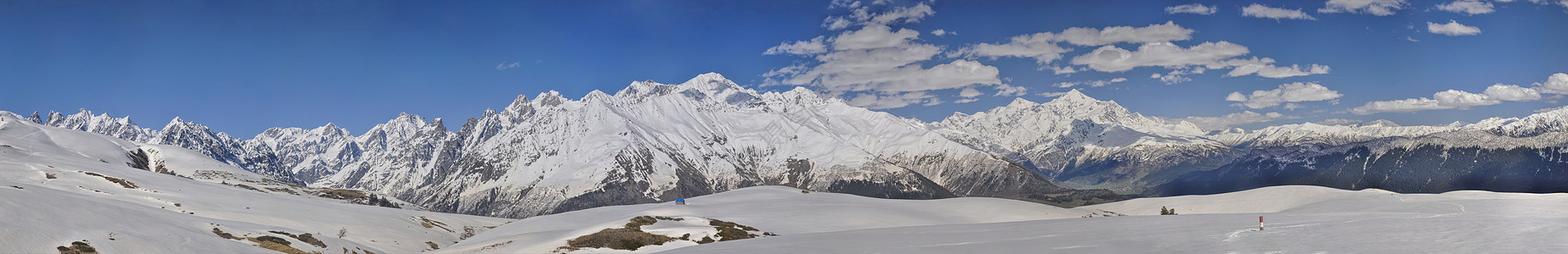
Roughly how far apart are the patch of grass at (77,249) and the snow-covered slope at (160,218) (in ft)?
1.00

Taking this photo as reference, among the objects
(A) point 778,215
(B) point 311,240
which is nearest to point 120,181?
(B) point 311,240

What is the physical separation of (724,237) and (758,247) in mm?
13978

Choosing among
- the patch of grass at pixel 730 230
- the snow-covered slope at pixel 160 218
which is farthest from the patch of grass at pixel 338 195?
the patch of grass at pixel 730 230

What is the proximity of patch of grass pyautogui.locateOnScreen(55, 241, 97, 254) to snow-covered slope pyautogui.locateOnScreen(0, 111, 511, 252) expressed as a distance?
1.00ft

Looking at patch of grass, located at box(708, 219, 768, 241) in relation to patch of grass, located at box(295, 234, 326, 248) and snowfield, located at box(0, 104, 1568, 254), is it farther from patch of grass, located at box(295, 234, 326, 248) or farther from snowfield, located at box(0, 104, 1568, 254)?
patch of grass, located at box(295, 234, 326, 248)

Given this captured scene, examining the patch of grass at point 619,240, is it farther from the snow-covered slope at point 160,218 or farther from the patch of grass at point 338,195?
the patch of grass at point 338,195

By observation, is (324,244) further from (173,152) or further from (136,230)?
(173,152)

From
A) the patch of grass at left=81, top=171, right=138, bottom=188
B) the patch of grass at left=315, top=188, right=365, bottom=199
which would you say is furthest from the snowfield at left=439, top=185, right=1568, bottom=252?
the patch of grass at left=315, top=188, right=365, bottom=199

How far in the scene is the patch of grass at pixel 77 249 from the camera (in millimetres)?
28891

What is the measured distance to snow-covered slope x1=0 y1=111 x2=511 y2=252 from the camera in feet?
104

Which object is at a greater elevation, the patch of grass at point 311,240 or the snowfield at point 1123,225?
the snowfield at point 1123,225

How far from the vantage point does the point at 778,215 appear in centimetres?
7994

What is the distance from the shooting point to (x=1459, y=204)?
6675 cm

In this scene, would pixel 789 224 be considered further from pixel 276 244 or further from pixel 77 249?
pixel 77 249
